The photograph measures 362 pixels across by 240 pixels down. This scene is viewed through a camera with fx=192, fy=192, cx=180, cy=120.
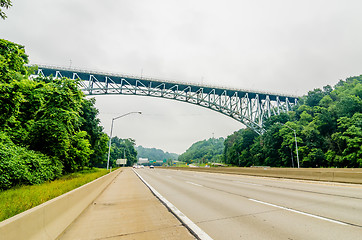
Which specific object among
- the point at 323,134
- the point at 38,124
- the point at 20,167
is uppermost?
the point at 323,134

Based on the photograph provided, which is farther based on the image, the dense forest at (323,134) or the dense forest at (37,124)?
the dense forest at (323,134)

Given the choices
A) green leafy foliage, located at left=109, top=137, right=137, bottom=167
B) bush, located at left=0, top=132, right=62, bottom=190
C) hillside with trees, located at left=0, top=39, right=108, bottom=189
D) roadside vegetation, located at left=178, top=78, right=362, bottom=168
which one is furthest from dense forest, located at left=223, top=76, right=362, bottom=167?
green leafy foliage, located at left=109, top=137, right=137, bottom=167

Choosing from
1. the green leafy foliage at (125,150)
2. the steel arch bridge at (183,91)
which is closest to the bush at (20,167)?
the steel arch bridge at (183,91)

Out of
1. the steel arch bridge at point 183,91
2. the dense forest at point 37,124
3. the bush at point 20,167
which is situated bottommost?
the bush at point 20,167

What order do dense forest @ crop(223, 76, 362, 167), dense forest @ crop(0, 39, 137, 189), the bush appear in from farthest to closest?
dense forest @ crop(223, 76, 362, 167) < dense forest @ crop(0, 39, 137, 189) < the bush

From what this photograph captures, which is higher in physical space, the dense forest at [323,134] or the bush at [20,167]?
the dense forest at [323,134]

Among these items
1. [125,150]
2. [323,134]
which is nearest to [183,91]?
[323,134]

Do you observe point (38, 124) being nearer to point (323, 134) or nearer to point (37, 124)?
point (37, 124)

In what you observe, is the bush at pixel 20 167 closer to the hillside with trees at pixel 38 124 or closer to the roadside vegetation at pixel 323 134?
the hillside with trees at pixel 38 124

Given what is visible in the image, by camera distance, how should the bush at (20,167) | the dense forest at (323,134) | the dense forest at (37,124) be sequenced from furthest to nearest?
the dense forest at (323,134) → the dense forest at (37,124) → the bush at (20,167)

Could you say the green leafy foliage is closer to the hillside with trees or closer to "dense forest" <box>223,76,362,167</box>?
"dense forest" <box>223,76,362,167</box>

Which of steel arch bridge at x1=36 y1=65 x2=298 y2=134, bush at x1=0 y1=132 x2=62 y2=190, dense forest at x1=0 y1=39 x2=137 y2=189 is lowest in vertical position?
bush at x1=0 y1=132 x2=62 y2=190

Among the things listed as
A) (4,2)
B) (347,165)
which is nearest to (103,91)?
(4,2)

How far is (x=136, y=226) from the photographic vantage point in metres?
4.70
